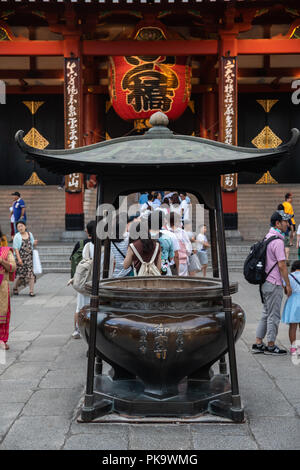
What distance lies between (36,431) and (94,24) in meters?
13.6

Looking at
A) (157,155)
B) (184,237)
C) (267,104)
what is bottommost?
(184,237)

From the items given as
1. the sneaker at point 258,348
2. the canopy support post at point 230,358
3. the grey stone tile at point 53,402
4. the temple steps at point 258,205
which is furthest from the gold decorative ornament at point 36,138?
the canopy support post at point 230,358

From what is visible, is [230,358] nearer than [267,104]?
Yes

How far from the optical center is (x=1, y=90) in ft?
63.2

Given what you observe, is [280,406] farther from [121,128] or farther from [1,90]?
[121,128]

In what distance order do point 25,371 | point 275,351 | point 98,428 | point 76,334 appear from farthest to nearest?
1. point 76,334
2. point 275,351
3. point 25,371
4. point 98,428

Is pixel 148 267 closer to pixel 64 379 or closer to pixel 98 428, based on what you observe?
pixel 64 379

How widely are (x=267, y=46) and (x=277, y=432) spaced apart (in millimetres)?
13444

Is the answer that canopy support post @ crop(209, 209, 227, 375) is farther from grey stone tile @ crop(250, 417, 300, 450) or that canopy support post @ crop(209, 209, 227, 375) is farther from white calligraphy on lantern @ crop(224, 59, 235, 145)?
white calligraphy on lantern @ crop(224, 59, 235, 145)

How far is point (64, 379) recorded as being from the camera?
555cm

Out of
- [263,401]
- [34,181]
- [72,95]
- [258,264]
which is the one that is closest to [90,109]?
[34,181]

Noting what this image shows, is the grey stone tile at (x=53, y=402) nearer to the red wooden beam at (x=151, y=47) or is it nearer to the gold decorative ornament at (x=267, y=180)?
the red wooden beam at (x=151, y=47)

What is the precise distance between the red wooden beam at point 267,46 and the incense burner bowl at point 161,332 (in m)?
12.4
